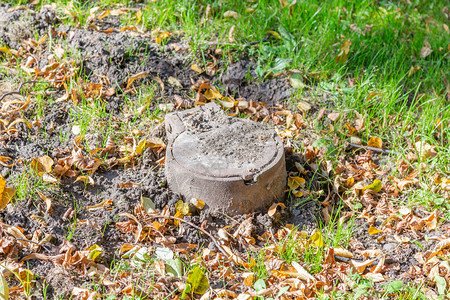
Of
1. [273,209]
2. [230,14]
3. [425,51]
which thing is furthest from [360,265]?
[230,14]

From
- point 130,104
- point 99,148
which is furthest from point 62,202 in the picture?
point 130,104

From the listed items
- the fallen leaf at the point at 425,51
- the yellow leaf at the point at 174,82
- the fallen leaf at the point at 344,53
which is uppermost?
the fallen leaf at the point at 344,53

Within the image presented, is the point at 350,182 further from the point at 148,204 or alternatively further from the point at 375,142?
the point at 148,204

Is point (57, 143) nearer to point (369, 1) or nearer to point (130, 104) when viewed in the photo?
point (130, 104)

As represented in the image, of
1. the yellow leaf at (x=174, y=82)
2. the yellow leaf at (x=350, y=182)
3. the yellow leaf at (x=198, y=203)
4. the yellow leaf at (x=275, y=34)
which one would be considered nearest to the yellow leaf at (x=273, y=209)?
the yellow leaf at (x=198, y=203)

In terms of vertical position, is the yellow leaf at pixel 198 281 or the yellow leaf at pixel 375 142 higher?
the yellow leaf at pixel 375 142

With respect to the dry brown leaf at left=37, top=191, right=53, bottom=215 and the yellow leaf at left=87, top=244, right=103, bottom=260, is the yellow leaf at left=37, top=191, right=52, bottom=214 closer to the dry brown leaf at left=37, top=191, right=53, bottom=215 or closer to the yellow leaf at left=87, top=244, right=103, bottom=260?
the dry brown leaf at left=37, top=191, right=53, bottom=215

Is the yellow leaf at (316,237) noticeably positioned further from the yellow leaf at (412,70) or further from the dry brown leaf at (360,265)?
the yellow leaf at (412,70)

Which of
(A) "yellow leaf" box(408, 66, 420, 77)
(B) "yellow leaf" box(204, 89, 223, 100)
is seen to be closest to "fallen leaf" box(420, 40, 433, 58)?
(A) "yellow leaf" box(408, 66, 420, 77)

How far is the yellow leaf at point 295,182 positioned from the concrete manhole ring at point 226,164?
4.6 inches

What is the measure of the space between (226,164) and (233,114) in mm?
853

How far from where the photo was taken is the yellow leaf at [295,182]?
2.90 meters

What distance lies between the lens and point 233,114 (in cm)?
338

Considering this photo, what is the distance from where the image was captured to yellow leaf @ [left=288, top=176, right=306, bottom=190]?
9.53ft
